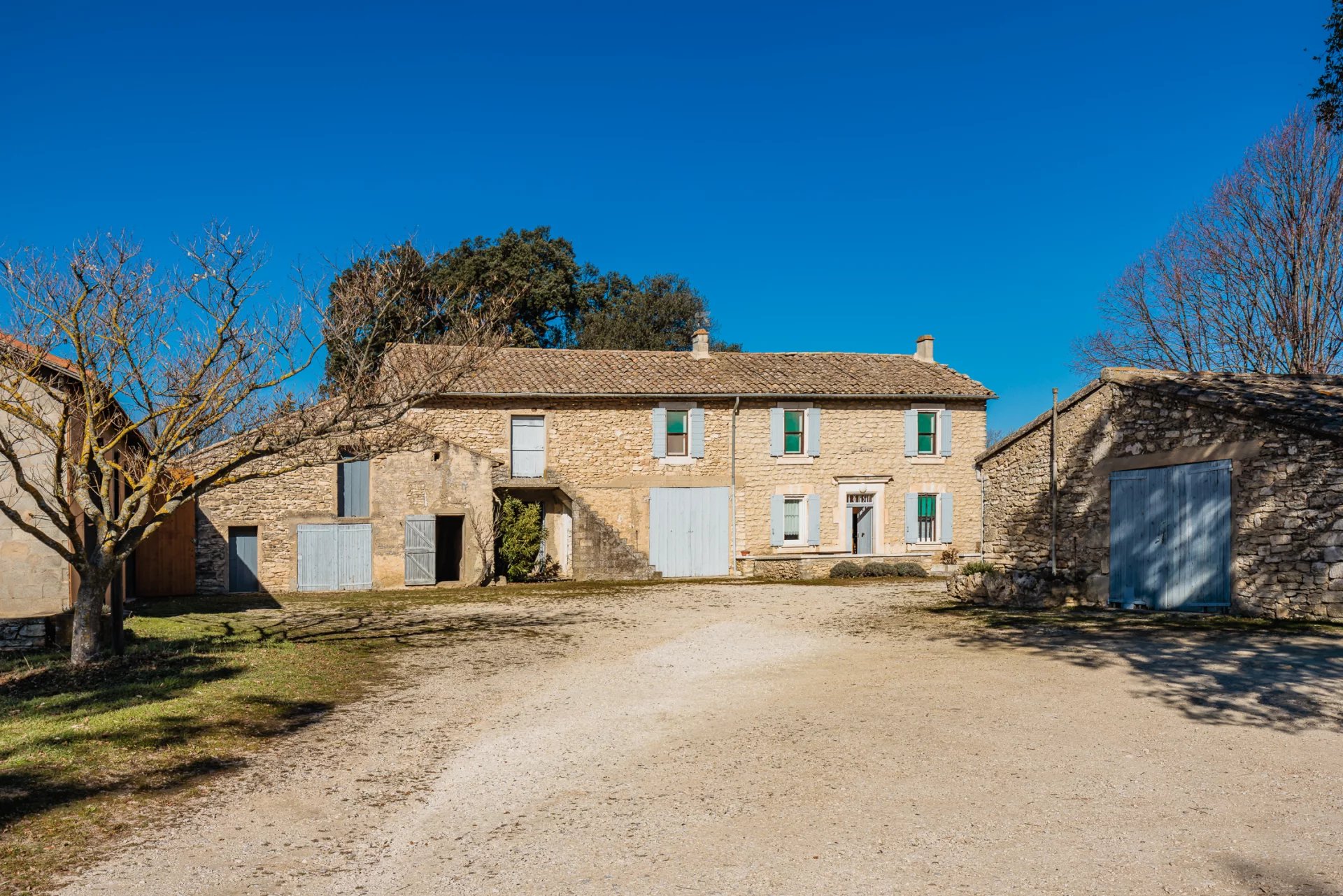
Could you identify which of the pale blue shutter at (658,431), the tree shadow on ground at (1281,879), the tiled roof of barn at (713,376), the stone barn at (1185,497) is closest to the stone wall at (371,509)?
the tiled roof of barn at (713,376)

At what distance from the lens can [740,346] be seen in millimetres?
42625

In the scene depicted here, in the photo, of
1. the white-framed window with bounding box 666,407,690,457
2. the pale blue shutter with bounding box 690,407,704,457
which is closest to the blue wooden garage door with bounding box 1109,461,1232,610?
the pale blue shutter with bounding box 690,407,704,457

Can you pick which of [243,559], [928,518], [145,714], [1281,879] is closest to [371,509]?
[243,559]

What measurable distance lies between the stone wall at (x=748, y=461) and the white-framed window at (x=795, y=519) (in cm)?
24

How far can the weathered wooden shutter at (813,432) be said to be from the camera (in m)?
25.3

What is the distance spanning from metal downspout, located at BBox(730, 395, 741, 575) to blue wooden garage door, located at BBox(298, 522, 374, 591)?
9.31 metres

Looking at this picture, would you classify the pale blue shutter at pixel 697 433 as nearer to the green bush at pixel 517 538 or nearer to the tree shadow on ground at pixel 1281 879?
the green bush at pixel 517 538

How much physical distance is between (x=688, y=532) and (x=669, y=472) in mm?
1679

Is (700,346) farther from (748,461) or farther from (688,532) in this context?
(688,532)

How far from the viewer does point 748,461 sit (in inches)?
991

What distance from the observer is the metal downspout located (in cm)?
2494

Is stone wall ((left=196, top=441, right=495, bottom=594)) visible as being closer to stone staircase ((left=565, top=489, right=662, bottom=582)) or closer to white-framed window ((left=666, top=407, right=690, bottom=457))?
stone staircase ((left=565, top=489, right=662, bottom=582))

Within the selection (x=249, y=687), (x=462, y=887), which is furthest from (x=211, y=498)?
(x=462, y=887)

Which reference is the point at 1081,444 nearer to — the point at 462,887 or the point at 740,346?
the point at 462,887
